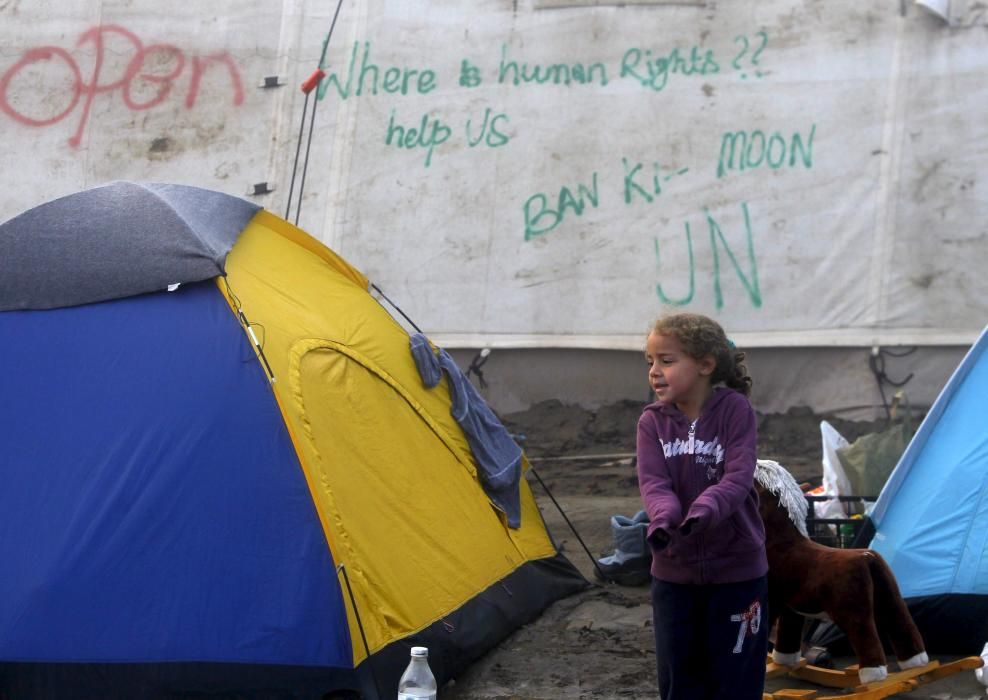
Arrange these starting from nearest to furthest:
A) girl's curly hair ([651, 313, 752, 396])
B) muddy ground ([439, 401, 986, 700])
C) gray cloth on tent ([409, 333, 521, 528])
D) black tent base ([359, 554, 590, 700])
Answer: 1. girl's curly hair ([651, 313, 752, 396])
2. black tent base ([359, 554, 590, 700])
3. muddy ground ([439, 401, 986, 700])
4. gray cloth on tent ([409, 333, 521, 528])

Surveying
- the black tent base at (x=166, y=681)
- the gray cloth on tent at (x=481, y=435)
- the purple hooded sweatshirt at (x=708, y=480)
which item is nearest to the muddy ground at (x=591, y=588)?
the gray cloth on tent at (x=481, y=435)

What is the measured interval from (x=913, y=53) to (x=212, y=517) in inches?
233

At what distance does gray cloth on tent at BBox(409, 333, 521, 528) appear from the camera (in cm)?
550

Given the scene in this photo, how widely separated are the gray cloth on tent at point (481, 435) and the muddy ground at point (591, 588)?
0.51ft

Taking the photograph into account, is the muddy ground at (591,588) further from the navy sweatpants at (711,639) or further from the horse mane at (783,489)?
the navy sweatpants at (711,639)

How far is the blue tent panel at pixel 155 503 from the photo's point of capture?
4242 millimetres

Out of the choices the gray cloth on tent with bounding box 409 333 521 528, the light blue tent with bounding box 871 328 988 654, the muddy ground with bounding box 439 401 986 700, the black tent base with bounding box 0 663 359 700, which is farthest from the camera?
the gray cloth on tent with bounding box 409 333 521 528

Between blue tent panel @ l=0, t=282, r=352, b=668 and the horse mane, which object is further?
the horse mane

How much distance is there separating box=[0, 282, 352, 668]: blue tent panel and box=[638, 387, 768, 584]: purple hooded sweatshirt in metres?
1.28

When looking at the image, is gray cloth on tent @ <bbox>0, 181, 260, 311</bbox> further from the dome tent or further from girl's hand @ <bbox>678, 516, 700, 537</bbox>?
girl's hand @ <bbox>678, 516, 700, 537</bbox>

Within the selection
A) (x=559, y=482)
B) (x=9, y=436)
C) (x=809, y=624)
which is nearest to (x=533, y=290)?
(x=559, y=482)

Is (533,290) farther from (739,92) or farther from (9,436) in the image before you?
(9,436)

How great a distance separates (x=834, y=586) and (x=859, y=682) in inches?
14.7

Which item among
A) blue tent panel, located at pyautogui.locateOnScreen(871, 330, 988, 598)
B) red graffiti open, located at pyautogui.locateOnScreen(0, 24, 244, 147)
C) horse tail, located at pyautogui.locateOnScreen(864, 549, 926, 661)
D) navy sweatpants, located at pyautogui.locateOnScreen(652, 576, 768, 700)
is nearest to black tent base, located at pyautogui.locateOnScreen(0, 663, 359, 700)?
navy sweatpants, located at pyautogui.locateOnScreen(652, 576, 768, 700)
